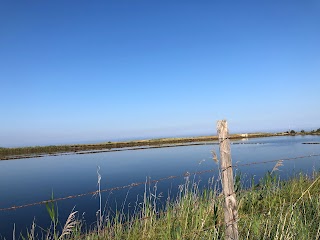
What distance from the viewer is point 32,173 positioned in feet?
90.0

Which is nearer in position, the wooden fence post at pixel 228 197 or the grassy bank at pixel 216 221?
the wooden fence post at pixel 228 197

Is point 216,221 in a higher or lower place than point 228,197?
lower

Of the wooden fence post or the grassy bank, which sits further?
the grassy bank

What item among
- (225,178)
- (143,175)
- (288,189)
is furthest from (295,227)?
(143,175)

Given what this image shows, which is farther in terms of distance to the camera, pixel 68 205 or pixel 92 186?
pixel 92 186

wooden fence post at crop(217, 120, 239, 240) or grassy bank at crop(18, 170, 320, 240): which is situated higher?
wooden fence post at crop(217, 120, 239, 240)

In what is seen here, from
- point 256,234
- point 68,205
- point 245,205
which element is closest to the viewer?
point 256,234

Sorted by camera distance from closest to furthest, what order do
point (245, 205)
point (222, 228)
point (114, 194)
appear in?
point (222, 228) → point (245, 205) → point (114, 194)

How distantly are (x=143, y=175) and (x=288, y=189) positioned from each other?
14408 millimetres

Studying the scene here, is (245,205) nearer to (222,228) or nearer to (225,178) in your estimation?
(222,228)

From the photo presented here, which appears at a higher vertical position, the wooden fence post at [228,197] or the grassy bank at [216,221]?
the wooden fence post at [228,197]

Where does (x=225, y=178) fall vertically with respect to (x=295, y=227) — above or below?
above

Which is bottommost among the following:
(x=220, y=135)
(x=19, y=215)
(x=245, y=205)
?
(x=19, y=215)

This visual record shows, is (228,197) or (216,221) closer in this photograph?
(228,197)
